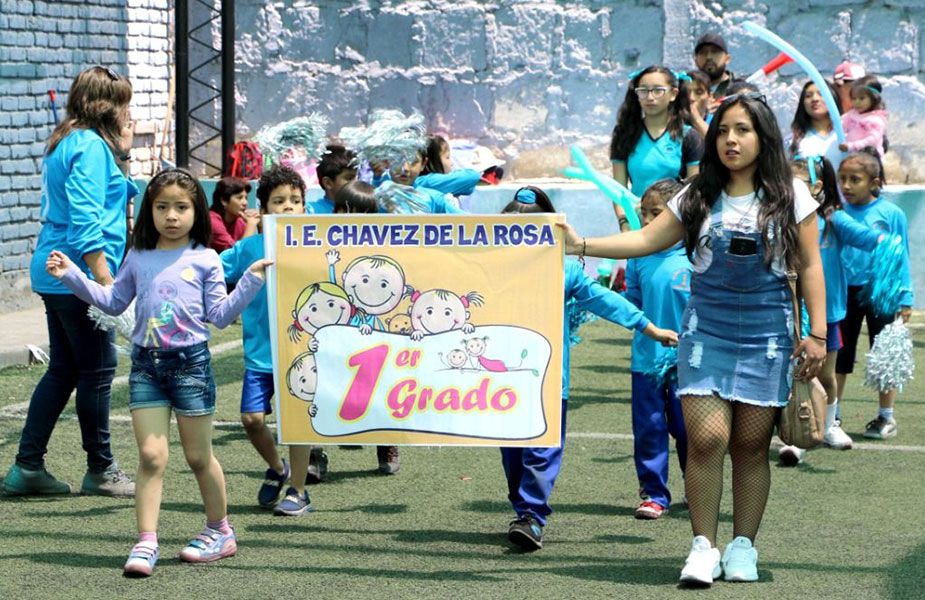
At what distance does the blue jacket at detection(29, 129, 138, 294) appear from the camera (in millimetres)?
6488

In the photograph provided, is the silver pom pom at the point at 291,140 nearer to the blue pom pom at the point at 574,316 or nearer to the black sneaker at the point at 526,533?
the blue pom pom at the point at 574,316

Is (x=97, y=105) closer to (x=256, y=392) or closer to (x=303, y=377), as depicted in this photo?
(x=256, y=392)

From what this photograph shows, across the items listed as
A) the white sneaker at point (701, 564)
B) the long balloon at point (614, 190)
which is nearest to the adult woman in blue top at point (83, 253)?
the long balloon at point (614, 190)

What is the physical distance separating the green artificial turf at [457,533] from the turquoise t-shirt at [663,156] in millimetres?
1391

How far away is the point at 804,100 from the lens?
10.8 meters

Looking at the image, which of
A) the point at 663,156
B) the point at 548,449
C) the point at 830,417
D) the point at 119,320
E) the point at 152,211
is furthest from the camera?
the point at 663,156

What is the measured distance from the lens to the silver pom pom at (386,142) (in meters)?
7.61

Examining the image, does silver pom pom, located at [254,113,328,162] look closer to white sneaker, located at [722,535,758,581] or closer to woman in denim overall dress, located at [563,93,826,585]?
woman in denim overall dress, located at [563,93,826,585]

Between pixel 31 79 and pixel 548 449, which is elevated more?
pixel 31 79

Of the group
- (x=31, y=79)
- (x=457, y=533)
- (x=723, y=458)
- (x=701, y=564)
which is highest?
(x=31, y=79)

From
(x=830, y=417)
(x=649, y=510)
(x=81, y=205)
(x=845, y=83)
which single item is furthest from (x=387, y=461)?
(x=845, y=83)

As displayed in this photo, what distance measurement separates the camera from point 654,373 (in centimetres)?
659

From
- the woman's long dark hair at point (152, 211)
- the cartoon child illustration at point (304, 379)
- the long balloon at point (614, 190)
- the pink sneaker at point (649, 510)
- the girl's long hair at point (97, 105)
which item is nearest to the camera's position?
the woman's long dark hair at point (152, 211)

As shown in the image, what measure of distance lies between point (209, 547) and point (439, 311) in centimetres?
113
